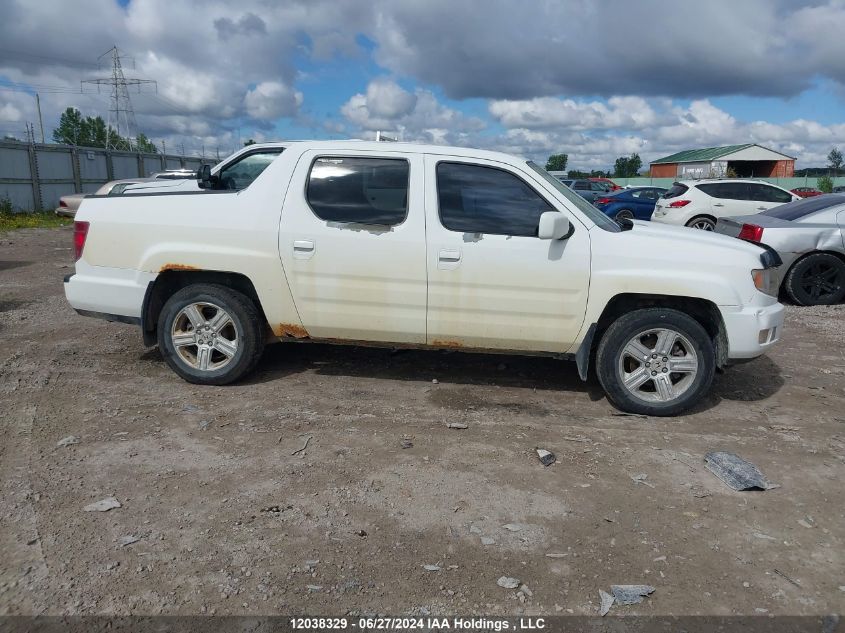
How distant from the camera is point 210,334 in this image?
5098 mm

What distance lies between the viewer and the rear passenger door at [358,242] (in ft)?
15.6

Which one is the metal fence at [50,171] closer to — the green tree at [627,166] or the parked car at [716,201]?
the parked car at [716,201]

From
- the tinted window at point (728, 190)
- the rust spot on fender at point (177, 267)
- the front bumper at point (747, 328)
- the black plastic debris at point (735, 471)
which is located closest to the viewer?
the black plastic debris at point (735, 471)

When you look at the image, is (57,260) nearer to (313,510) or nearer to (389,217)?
(389,217)

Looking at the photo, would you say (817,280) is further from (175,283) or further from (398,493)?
(175,283)

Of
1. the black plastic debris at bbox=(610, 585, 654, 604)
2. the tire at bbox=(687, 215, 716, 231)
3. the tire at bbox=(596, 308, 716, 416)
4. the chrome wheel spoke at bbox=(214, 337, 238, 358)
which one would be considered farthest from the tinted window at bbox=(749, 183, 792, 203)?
the black plastic debris at bbox=(610, 585, 654, 604)

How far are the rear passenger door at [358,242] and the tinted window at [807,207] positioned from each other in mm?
6806

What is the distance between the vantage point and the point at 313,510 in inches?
134

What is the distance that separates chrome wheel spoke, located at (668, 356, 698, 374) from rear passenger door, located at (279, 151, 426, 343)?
6.11 feet

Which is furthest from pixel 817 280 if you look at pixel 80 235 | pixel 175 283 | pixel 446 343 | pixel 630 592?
pixel 80 235

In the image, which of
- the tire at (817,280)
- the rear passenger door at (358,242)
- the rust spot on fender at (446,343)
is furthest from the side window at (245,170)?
the tire at (817,280)

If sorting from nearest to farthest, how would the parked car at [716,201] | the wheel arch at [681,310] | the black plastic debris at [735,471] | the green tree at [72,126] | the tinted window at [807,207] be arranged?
the black plastic debris at [735,471], the wheel arch at [681,310], the tinted window at [807,207], the parked car at [716,201], the green tree at [72,126]

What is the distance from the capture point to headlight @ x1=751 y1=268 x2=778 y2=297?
469 cm

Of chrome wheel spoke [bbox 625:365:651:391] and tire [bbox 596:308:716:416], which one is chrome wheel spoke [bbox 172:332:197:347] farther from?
chrome wheel spoke [bbox 625:365:651:391]
